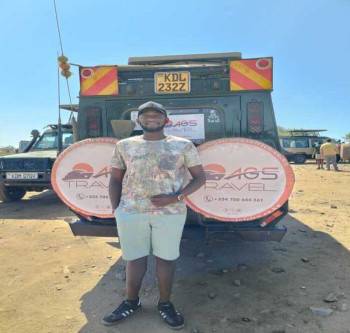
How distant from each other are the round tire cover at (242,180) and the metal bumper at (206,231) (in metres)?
0.21

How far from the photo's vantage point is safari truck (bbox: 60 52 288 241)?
4188 mm

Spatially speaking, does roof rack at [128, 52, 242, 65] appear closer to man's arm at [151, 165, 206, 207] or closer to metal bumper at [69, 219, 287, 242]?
metal bumper at [69, 219, 287, 242]

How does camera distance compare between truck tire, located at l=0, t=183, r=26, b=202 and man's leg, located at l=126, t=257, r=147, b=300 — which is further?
truck tire, located at l=0, t=183, r=26, b=202

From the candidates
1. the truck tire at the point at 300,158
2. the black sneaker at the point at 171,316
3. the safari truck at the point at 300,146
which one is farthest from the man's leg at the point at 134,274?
the truck tire at the point at 300,158

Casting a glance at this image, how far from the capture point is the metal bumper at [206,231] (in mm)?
3832

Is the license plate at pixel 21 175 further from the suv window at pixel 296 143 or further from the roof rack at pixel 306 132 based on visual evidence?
the roof rack at pixel 306 132

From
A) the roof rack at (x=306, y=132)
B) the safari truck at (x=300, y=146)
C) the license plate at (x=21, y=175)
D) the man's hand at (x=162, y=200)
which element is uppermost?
the man's hand at (x=162, y=200)

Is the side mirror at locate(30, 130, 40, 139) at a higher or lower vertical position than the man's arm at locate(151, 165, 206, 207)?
higher

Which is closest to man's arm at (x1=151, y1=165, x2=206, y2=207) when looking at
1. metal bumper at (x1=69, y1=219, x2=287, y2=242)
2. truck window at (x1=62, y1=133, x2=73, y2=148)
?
metal bumper at (x1=69, y1=219, x2=287, y2=242)

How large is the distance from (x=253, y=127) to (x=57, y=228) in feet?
13.4

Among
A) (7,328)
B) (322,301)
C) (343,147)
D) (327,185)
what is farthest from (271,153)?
(343,147)

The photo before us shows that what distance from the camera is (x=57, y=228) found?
6.66 meters

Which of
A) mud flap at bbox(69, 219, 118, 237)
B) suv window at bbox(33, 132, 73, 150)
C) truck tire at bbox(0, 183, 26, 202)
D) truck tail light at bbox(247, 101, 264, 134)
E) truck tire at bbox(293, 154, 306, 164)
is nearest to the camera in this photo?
mud flap at bbox(69, 219, 118, 237)

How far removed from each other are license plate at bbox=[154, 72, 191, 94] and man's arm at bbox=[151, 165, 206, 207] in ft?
5.00
